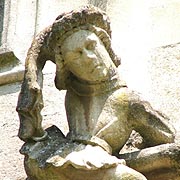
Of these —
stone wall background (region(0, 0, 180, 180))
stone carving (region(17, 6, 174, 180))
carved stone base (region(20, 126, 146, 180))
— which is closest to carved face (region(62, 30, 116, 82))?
stone carving (region(17, 6, 174, 180))

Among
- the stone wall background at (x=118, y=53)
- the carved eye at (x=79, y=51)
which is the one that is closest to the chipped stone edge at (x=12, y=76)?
the stone wall background at (x=118, y=53)

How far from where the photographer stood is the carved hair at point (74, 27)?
3205mm

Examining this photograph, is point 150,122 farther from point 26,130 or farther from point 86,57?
point 26,130

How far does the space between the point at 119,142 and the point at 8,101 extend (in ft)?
3.16

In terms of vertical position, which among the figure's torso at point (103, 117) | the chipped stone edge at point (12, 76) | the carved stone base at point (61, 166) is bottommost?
the chipped stone edge at point (12, 76)

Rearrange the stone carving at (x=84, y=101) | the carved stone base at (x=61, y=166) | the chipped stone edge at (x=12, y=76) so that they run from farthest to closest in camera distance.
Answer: the chipped stone edge at (x=12, y=76) < the stone carving at (x=84, y=101) < the carved stone base at (x=61, y=166)

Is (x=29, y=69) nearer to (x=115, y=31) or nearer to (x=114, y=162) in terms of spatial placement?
(x=114, y=162)

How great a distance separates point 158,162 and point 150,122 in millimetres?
176

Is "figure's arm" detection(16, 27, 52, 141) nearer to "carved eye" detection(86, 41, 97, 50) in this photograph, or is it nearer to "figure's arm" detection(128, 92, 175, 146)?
"carved eye" detection(86, 41, 97, 50)

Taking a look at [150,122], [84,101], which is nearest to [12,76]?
[84,101]

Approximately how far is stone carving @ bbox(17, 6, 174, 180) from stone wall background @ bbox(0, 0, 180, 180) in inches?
12.8

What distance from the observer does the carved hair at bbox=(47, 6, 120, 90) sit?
3205 mm

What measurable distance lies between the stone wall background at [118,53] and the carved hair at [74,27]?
45 centimetres

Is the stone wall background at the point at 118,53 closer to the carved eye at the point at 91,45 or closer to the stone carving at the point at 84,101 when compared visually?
the stone carving at the point at 84,101
